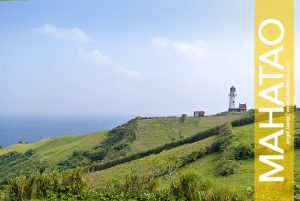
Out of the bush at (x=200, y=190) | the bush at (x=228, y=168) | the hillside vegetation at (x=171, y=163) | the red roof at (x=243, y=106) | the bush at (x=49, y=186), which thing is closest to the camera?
the bush at (x=200, y=190)

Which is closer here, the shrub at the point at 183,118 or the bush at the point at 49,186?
the bush at the point at 49,186

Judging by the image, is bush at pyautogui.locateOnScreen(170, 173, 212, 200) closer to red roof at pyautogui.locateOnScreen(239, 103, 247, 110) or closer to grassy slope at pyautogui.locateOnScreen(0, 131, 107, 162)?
grassy slope at pyautogui.locateOnScreen(0, 131, 107, 162)

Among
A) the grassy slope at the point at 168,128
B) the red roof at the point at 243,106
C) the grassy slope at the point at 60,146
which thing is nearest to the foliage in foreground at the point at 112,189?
the grassy slope at the point at 168,128

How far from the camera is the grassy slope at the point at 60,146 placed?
50156 millimetres

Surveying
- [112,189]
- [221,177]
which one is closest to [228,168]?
[221,177]

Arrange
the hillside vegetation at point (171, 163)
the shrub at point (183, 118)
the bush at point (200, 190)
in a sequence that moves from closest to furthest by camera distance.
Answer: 1. the bush at point (200, 190)
2. the hillside vegetation at point (171, 163)
3. the shrub at point (183, 118)

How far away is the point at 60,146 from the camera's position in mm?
61000

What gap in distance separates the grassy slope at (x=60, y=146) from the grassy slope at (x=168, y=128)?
7.77m

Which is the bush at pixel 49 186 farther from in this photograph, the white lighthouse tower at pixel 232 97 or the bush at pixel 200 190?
the white lighthouse tower at pixel 232 97

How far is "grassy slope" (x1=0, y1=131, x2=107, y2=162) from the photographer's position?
50156 mm

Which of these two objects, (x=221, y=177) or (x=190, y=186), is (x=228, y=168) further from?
(x=190, y=186)

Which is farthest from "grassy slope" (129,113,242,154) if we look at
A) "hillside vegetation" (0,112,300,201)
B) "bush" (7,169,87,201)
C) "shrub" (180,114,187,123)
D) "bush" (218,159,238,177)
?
"bush" (7,169,87,201)

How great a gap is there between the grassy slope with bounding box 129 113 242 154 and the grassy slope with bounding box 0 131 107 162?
777 centimetres

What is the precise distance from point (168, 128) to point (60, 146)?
72.8 feet
